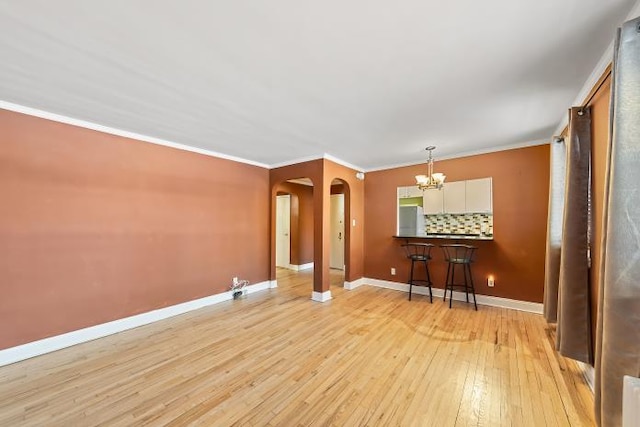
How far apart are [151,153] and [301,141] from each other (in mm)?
2018

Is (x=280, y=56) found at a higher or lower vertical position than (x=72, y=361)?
higher

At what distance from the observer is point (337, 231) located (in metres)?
6.79

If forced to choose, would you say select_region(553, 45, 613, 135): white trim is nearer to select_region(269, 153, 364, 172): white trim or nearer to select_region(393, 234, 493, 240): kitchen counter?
select_region(393, 234, 493, 240): kitchen counter

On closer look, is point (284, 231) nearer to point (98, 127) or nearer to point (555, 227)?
point (98, 127)

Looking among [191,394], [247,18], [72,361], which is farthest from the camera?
[72,361]

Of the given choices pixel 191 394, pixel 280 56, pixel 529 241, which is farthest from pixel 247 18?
pixel 529 241

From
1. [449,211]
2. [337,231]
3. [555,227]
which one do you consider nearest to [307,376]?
[555,227]

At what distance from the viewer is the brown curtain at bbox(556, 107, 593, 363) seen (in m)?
2.02

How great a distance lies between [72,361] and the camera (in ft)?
7.81

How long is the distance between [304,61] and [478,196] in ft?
12.0

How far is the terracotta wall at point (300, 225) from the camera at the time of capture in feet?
22.6

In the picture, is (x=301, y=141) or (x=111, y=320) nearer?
(x=111, y=320)

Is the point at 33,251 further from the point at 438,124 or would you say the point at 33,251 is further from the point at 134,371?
the point at 438,124

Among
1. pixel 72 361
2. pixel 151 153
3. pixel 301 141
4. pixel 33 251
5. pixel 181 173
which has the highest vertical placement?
pixel 301 141
